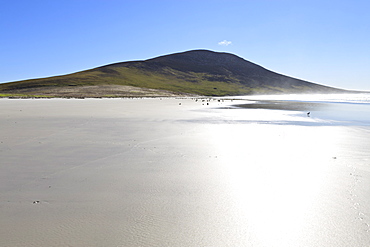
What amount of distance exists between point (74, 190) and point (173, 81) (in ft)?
608

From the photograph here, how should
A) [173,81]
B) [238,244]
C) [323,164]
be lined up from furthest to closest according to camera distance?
[173,81], [323,164], [238,244]

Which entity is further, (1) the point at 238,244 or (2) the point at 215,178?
(2) the point at 215,178

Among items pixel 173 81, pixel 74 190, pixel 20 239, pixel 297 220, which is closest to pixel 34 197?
pixel 74 190

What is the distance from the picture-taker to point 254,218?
4453mm

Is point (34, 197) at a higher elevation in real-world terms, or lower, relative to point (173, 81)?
lower

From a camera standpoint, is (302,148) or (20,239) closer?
(20,239)

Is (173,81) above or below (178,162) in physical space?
above

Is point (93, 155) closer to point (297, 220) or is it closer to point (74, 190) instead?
point (74, 190)

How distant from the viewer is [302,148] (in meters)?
10.2

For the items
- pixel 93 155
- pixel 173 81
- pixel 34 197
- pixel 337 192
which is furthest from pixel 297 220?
pixel 173 81

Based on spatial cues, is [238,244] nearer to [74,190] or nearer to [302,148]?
[74,190]

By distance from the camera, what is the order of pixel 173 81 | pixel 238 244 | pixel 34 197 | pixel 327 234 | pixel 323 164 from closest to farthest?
pixel 238 244, pixel 327 234, pixel 34 197, pixel 323 164, pixel 173 81

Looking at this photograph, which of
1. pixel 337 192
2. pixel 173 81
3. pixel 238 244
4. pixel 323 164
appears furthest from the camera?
pixel 173 81

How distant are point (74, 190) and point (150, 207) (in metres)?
1.72
